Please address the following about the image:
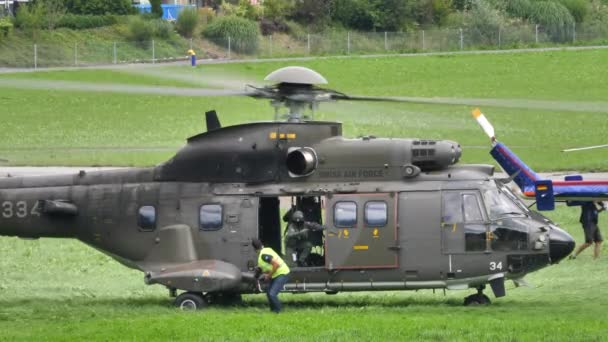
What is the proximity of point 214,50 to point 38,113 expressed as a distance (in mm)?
20414

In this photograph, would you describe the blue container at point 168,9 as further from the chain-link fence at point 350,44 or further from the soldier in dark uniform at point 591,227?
the soldier in dark uniform at point 591,227

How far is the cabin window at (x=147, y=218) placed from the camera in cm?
2248

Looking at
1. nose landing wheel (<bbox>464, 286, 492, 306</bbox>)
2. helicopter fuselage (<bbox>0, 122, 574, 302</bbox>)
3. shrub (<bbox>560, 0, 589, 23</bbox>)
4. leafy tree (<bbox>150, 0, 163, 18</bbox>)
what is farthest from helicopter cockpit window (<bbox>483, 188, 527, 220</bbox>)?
shrub (<bbox>560, 0, 589, 23</bbox>)

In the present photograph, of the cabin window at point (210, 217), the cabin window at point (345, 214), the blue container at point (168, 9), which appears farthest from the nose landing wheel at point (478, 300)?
the blue container at point (168, 9)

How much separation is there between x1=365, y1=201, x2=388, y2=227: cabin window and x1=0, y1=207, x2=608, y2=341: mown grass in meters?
1.38

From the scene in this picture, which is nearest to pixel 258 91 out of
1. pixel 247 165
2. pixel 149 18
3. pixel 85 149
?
pixel 247 165

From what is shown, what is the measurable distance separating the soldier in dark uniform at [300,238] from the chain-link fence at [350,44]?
51591 mm

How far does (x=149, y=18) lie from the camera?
272 ft

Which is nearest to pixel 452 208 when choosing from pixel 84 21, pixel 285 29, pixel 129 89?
pixel 129 89

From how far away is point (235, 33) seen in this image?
80688 mm

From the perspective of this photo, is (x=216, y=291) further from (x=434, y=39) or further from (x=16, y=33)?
(x=434, y=39)

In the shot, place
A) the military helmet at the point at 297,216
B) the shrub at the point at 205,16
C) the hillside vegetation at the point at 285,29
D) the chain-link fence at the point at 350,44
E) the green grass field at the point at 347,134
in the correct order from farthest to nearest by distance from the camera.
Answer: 1. the shrub at the point at 205,16
2. the hillside vegetation at the point at 285,29
3. the chain-link fence at the point at 350,44
4. the military helmet at the point at 297,216
5. the green grass field at the point at 347,134

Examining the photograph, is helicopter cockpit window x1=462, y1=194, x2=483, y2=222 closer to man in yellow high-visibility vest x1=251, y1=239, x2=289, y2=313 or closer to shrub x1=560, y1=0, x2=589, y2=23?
man in yellow high-visibility vest x1=251, y1=239, x2=289, y2=313

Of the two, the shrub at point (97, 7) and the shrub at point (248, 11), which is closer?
the shrub at point (97, 7)
